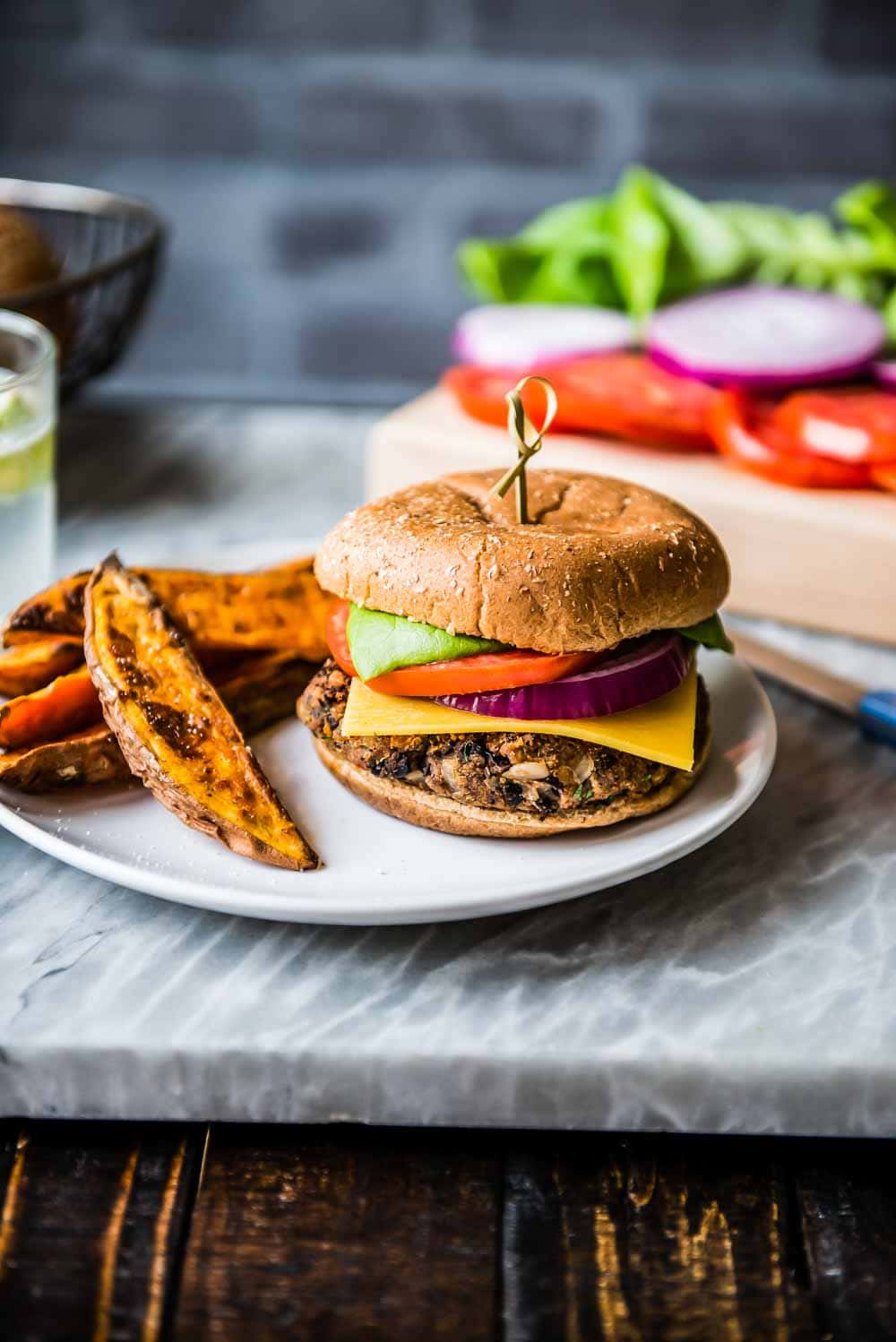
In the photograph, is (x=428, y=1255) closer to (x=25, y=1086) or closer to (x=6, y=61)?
(x=25, y=1086)

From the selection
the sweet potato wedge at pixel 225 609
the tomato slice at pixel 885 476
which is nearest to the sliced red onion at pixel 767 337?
the tomato slice at pixel 885 476

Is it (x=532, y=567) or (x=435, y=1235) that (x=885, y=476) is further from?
(x=435, y=1235)

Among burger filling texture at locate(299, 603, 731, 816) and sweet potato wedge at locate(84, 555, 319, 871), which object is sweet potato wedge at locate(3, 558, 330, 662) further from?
burger filling texture at locate(299, 603, 731, 816)

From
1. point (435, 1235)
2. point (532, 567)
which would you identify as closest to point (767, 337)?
point (532, 567)

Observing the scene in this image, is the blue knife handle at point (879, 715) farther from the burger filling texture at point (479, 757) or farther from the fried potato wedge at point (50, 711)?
the fried potato wedge at point (50, 711)

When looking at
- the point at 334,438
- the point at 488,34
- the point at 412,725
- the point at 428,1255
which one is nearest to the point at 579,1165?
the point at 428,1255

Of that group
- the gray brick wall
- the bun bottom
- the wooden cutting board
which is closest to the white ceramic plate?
the bun bottom
